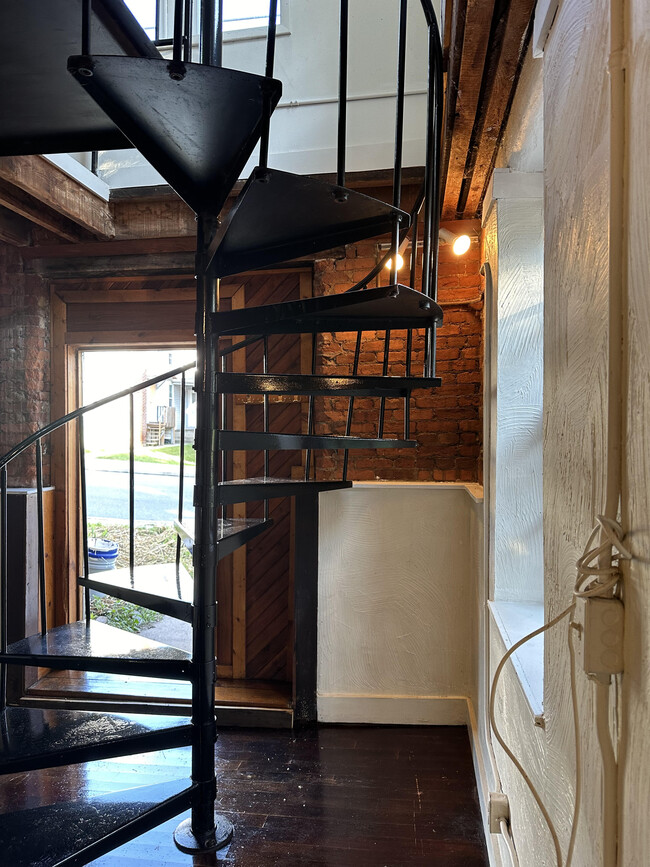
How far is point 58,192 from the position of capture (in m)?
3.07

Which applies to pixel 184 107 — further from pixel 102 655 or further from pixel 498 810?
pixel 498 810

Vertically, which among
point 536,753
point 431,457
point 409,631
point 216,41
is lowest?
point 409,631

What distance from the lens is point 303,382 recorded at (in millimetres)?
2189

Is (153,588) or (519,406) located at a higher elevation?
(519,406)

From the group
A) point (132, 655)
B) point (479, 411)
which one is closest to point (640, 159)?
point (132, 655)

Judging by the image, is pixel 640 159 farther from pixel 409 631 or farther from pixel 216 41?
pixel 409 631

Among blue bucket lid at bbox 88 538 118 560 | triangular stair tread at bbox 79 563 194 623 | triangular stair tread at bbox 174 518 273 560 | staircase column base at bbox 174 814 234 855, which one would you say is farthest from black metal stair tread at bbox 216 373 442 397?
blue bucket lid at bbox 88 538 118 560

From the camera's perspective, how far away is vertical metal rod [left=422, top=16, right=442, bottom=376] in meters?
1.96

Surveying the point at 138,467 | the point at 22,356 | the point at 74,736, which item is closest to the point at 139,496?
the point at 138,467

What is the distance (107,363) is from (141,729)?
250 cm

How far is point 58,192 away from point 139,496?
6.45ft

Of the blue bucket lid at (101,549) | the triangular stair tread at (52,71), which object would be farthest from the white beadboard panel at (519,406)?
the blue bucket lid at (101,549)

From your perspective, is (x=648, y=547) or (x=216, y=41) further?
(x=216, y=41)

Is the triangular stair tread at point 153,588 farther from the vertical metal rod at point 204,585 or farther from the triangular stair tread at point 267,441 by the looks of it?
the triangular stair tread at point 267,441
